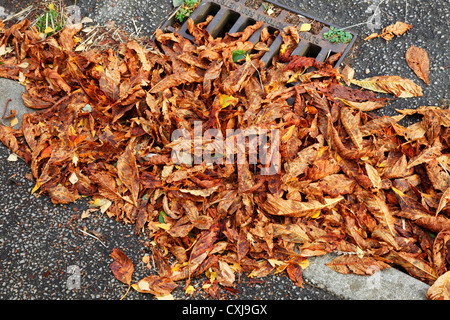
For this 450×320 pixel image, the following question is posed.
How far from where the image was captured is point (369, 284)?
1855 millimetres

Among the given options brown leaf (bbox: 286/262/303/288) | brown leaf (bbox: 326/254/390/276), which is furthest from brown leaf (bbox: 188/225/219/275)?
brown leaf (bbox: 326/254/390/276)

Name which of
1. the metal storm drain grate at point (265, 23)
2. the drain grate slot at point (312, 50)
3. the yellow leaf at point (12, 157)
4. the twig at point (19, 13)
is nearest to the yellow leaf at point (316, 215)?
the metal storm drain grate at point (265, 23)

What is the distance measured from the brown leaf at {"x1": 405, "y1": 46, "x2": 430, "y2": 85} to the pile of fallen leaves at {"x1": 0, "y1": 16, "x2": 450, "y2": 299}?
0.12m

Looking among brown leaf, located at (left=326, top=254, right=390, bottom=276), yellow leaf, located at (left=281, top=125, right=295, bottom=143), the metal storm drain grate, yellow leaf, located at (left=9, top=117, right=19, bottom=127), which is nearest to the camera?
brown leaf, located at (left=326, top=254, right=390, bottom=276)

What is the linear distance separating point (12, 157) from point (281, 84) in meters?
1.64

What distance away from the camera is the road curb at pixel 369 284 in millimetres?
1822

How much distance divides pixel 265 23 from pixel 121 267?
71.6 inches

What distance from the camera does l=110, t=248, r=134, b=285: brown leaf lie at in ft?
6.18

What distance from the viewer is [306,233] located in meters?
1.94

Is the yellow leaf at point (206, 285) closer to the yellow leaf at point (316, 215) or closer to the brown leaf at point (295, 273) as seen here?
the brown leaf at point (295, 273)

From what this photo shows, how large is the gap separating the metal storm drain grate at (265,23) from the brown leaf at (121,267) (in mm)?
1478

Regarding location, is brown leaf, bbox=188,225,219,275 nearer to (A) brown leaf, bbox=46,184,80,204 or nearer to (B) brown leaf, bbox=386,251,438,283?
(A) brown leaf, bbox=46,184,80,204

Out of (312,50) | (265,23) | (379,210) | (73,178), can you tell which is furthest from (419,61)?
(73,178)

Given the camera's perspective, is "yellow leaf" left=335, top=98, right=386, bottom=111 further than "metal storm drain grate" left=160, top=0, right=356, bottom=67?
No
